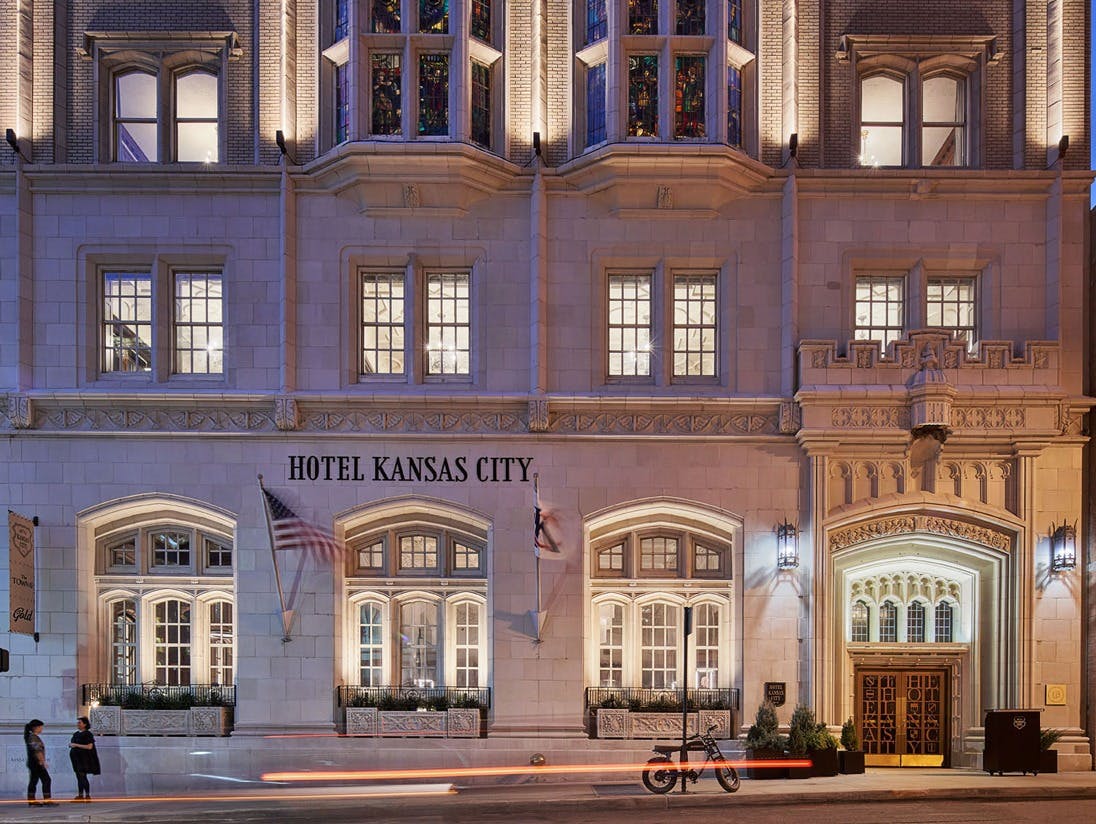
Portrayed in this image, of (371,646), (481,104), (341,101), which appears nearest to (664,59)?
(481,104)

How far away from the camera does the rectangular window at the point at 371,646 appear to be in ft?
60.9

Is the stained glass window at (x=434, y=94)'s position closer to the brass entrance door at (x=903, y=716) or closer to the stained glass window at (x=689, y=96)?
the stained glass window at (x=689, y=96)

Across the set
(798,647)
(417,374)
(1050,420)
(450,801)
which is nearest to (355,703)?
(450,801)

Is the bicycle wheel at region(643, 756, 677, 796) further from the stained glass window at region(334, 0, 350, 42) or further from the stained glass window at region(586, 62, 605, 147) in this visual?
the stained glass window at region(334, 0, 350, 42)

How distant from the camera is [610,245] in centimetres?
1859

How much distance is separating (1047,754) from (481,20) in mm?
18072

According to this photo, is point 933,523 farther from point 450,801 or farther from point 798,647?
point 450,801

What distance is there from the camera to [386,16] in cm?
1828

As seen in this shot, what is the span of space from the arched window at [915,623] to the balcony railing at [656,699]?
13.1 ft

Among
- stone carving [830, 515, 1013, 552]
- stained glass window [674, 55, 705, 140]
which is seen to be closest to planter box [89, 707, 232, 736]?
stone carving [830, 515, 1013, 552]

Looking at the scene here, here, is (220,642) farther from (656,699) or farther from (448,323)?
(656,699)

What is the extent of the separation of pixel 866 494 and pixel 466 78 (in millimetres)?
11438

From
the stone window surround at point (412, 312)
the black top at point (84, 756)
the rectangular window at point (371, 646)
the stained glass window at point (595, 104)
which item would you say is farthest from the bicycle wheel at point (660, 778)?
the stained glass window at point (595, 104)

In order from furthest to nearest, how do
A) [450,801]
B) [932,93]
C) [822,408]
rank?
[932,93] → [822,408] → [450,801]
